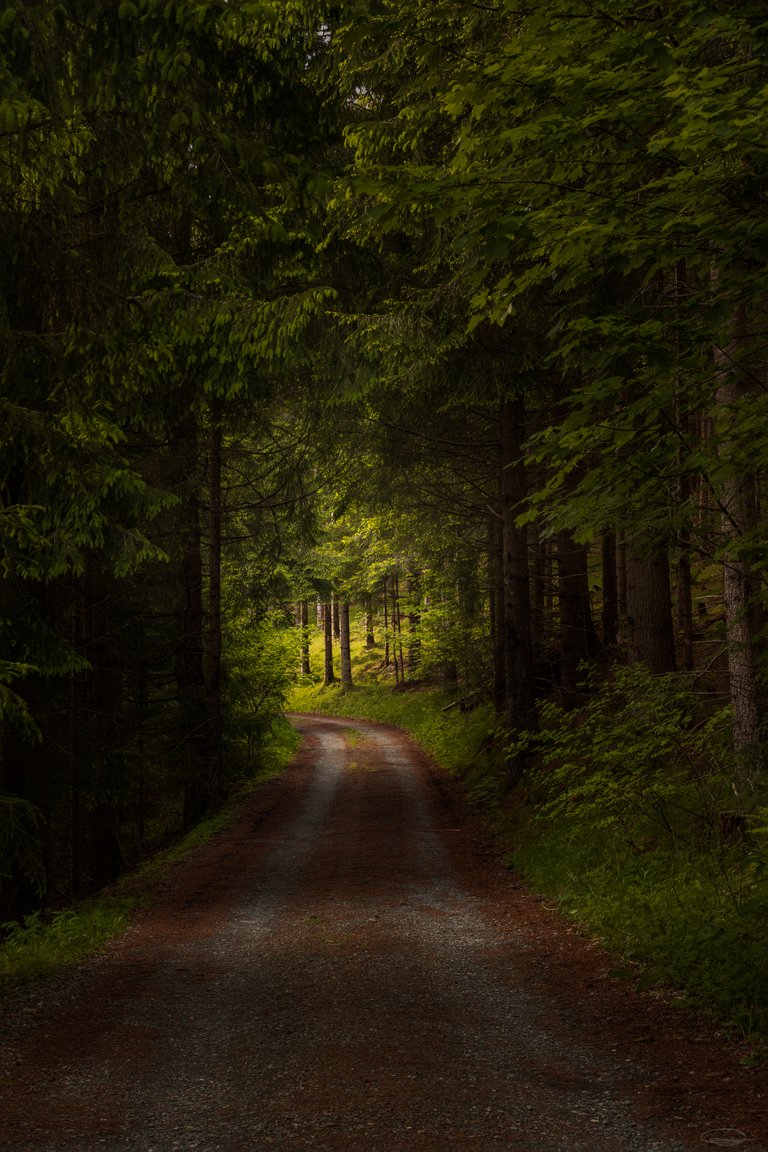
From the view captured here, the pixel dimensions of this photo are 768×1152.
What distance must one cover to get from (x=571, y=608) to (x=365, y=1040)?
10.8 meters

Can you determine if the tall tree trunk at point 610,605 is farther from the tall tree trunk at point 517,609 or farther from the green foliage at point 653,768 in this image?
the green foliage at point 653,768

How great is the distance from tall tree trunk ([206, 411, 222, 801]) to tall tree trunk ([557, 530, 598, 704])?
675cm

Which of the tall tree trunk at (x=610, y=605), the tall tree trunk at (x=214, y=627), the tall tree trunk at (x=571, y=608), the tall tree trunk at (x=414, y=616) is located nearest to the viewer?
the tall tree trunk at (x=571, y=608)

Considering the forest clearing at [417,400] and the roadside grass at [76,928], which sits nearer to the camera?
the forest clearing at [417,400]

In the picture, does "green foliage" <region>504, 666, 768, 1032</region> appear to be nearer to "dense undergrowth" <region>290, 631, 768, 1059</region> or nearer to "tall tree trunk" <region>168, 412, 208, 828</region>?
"dense undergrowth" <region>290, 631, 768, 1059</region>

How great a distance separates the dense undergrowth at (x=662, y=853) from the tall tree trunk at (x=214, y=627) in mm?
6683

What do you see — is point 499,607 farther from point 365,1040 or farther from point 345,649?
point 345,649

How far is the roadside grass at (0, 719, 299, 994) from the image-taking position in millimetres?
7777

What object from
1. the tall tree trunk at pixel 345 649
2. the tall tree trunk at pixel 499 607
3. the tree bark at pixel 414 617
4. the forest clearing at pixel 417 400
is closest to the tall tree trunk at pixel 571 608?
the forest clearing at pixel 417 400

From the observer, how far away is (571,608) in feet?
51.0

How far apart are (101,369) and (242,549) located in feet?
44.7

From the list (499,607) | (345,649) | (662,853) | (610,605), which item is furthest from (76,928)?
(345,649)

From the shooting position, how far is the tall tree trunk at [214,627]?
17.2 metres

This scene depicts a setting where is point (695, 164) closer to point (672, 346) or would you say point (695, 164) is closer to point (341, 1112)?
point (672, 346)
